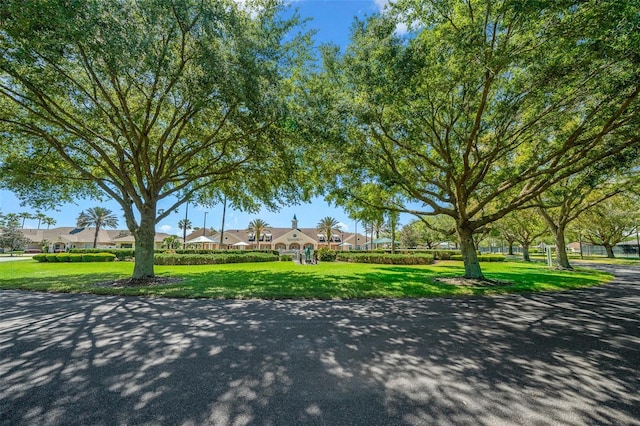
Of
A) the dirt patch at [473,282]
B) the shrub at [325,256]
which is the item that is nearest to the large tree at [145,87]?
the dirt patch at [473,282]

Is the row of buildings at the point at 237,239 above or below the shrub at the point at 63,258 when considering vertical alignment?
above

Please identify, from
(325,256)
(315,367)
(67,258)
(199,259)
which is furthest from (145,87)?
(67,258)

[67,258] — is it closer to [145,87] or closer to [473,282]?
[145,87]

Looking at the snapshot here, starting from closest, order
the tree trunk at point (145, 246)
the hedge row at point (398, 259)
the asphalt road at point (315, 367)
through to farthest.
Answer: the asphalt road at point (315, 367) → the tree trunk at point (145, 246) → the hedge row at point (398, 259)

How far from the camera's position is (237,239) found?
6278cm

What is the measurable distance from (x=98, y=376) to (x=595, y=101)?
1499 centimetres

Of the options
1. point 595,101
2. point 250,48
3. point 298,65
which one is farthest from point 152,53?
point 595,101

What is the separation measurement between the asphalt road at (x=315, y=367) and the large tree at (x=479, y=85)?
6.35 meters

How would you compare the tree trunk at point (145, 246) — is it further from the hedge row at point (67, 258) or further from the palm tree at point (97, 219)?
the palm tree at point (97, 219)

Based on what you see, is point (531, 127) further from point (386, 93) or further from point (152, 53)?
point (152, 53)

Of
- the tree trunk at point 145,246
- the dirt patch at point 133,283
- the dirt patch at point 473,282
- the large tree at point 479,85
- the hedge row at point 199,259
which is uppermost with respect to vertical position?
the large tree at point 479,85

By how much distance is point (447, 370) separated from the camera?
374 centimetres

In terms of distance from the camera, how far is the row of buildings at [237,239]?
59.1m

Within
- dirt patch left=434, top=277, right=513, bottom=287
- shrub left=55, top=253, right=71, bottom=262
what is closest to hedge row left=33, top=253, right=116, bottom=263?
shrub left=55, top=253, right=71, bottom=262
